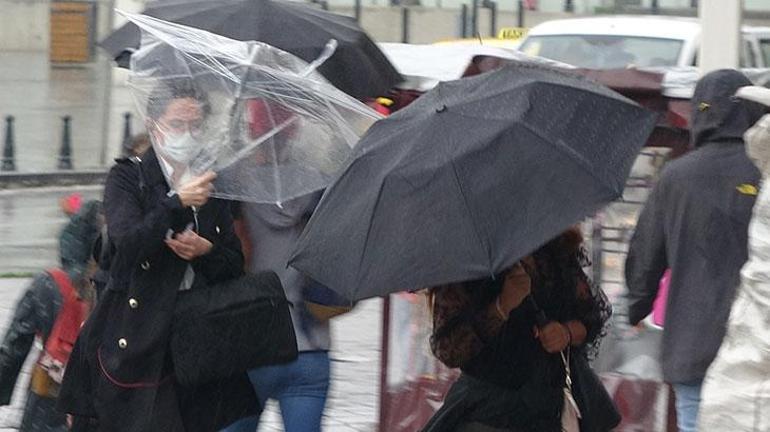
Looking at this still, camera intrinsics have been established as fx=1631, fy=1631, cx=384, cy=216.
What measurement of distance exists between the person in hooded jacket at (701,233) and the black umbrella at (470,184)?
100 centimetres

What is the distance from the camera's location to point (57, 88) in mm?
30047

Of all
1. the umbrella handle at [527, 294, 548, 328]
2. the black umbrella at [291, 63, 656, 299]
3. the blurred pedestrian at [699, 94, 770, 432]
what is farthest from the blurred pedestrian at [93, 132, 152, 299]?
the blurred pedestrian at [699, 94, 770, 432]

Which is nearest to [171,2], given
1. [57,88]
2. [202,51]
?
[202,51]

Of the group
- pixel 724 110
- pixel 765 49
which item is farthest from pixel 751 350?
pixel 765 49

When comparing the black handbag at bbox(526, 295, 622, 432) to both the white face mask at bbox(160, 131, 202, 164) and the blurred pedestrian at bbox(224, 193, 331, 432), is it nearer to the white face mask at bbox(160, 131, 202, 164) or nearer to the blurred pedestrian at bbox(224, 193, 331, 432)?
the blurred pedestrian at bbox(224, 193, 331, 432)

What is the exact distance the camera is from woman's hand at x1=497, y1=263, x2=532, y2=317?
415cm

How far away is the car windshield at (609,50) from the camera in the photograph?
14.1m

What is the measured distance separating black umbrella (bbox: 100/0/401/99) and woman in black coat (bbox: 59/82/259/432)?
0.64 meters

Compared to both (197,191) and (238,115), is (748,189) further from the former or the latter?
(197,191)

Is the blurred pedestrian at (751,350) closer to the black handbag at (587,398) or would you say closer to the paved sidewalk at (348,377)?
the black handbag at (587,398)

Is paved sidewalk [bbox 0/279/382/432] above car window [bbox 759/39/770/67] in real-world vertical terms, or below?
below

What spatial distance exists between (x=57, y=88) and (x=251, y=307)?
84.5 ft

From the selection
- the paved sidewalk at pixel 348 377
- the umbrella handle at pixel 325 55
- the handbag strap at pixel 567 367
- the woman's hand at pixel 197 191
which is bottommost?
the paved sidewalk at pixel 348 377

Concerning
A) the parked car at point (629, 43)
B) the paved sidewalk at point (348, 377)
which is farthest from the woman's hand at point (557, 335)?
the parked car at point (629, 43)
